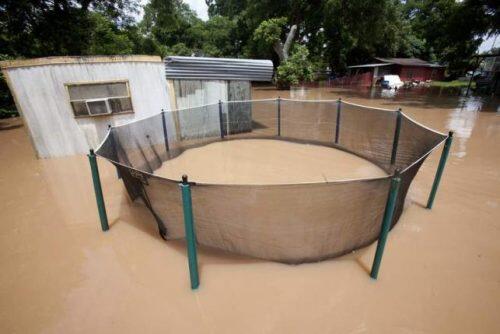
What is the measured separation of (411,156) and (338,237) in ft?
9.98

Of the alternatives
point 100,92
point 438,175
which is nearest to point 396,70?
point 438,175

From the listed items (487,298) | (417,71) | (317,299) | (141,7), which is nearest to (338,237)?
(317,299)

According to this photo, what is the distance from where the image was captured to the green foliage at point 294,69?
2312 centimetres

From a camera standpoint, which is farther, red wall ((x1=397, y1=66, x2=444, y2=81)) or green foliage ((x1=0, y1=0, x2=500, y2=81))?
red wall ((x1=397, y1=66, x2=444, y2=81))

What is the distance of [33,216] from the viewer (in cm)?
474

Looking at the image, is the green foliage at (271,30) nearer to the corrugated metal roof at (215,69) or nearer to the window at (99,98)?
the corrugated metal roof at (215,69)

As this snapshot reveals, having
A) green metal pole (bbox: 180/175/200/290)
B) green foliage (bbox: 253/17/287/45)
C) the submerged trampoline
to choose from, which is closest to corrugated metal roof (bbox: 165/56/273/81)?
the submerged trampoline

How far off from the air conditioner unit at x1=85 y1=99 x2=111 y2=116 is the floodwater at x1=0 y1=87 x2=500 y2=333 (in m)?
3.37

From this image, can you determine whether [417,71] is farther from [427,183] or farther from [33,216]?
[33,216]

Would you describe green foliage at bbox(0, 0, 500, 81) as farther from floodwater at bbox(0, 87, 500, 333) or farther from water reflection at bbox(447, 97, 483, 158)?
floodwater at bbox(0, 87, 500, 333)

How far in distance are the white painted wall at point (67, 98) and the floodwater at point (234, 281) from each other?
318 cm

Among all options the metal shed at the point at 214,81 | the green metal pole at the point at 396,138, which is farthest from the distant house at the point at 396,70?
the green metal pole at the point at 396,138

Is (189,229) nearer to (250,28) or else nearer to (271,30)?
(271,30)

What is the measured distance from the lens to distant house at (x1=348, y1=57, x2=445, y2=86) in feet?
96.4
